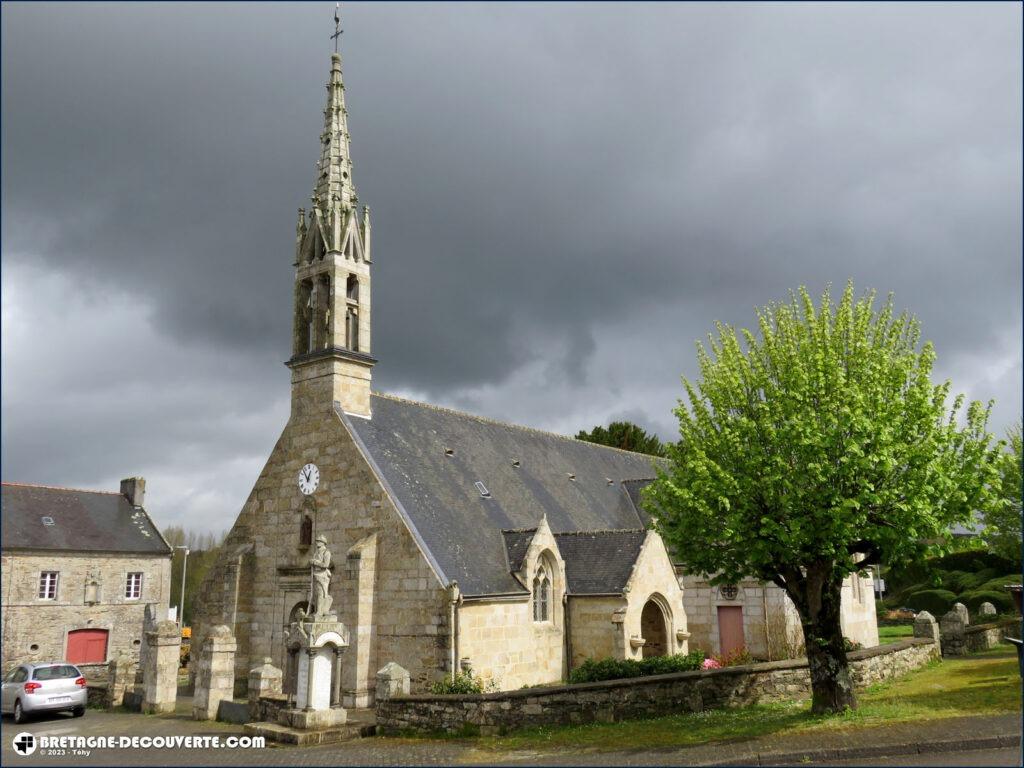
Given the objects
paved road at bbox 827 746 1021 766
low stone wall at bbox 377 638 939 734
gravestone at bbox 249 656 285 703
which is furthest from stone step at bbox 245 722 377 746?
paved road at bbox 827 746 1021 766

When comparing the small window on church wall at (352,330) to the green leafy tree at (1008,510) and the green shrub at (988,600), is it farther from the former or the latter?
the green shrub at (988,600)

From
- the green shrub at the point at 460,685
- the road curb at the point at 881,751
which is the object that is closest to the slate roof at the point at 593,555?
the green shrub at the point at 460,685

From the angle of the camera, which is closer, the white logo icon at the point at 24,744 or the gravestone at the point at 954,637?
the white logo icon at the point at 24,744

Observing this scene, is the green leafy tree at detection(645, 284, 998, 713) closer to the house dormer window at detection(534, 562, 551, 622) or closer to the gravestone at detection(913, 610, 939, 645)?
the house dormer window at detection(534, 562, 551, 622)

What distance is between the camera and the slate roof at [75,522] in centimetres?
3772

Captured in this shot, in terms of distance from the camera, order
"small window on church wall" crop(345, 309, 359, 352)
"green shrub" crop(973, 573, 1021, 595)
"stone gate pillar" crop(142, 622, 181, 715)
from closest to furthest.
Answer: "stone gate pillar" crop(142, 622, 181, 715)
"small window on church wall" crop(345, 309, 359, 352)
"green shrub" crop(973, 573, 1021, 595)

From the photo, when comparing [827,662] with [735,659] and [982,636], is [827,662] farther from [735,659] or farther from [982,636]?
[982,636]

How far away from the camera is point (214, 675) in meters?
19.6

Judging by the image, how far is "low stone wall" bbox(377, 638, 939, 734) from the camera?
16438 mm

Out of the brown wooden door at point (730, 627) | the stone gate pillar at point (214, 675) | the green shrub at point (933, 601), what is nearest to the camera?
the stone gate pillar at point (214, 675)

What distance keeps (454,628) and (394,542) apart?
3.05 meters

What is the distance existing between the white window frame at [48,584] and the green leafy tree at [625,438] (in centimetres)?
3150

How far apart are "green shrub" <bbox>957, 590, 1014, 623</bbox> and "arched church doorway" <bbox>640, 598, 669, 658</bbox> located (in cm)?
1945

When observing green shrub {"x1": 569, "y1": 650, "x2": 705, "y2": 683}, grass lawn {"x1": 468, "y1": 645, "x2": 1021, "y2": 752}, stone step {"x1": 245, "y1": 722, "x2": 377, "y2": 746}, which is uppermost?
green shrub {"x1": 569, "y1": 650, "x2": 705, "y2": 683}
